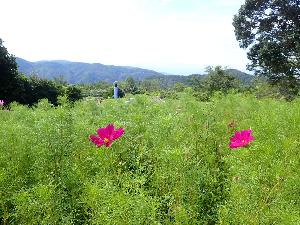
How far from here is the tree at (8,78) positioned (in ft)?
50.4

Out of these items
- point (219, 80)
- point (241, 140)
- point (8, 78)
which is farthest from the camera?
point (219, 80)

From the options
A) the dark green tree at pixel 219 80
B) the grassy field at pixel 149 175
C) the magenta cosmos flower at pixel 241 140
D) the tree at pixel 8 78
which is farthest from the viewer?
the dark green tree at pixel 219 80

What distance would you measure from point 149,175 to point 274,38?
15491mm

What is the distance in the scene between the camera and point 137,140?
126 inches

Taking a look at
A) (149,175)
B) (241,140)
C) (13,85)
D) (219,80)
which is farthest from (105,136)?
(219,80)

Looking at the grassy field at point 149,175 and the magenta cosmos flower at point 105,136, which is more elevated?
the magenta cosmos flower at point 105,136

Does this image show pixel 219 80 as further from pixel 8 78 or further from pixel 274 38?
pixel 8 78

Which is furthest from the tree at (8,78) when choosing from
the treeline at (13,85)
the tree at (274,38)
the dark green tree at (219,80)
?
the dark green tree at (219,80)

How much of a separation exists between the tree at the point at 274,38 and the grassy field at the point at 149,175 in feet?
44.1

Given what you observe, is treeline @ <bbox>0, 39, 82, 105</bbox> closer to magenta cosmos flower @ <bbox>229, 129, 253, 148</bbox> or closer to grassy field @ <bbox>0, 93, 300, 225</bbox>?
grassy field @ <bbox>0, 93, 300, 225</bbox>

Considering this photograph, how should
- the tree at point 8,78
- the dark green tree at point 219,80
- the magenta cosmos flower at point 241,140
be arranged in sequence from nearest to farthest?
the magenta cosmos flower at point 241,140 → the tree at point 8,78 → the dark green tree at point 219,80

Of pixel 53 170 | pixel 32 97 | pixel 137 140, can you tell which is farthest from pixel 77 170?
pixel 32 97

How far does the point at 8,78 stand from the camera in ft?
51.1

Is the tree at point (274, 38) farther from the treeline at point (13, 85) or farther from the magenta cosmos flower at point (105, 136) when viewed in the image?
the magenta cosmos flower at point (105, 136)
